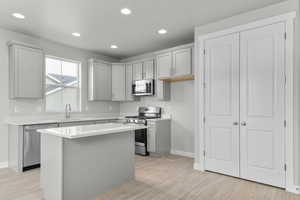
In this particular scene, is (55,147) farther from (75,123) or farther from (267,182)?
(267,182)

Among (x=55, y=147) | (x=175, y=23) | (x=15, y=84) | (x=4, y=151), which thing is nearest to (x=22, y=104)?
(x=15, y=84)

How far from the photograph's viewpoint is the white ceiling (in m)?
2.81

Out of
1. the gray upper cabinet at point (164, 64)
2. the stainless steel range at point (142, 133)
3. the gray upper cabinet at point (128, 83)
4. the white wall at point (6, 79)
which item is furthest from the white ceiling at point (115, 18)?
the stainless steel range at point (142, 133)

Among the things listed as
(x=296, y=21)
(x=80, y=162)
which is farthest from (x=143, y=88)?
(x=296, y=21)

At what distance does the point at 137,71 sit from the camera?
5.28 m

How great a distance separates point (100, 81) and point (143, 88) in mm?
1283

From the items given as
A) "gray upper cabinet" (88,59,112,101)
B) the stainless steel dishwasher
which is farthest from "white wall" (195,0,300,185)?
the stainless steel dishwasher

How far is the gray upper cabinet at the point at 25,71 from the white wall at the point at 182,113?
3.07m

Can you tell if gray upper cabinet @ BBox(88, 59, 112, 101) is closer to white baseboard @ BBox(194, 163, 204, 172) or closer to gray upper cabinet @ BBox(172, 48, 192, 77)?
gray upper cabinet @ BBox(172, 48, 192, 77)

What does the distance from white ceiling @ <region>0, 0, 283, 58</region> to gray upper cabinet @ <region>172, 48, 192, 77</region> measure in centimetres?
36

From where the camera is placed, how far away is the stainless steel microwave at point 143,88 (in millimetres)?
4901

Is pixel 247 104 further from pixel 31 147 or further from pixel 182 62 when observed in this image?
pixel 31 147

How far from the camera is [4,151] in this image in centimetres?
370

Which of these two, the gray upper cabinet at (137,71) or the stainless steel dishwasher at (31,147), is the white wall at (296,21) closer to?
the gray upper cabinet at (137,71)
